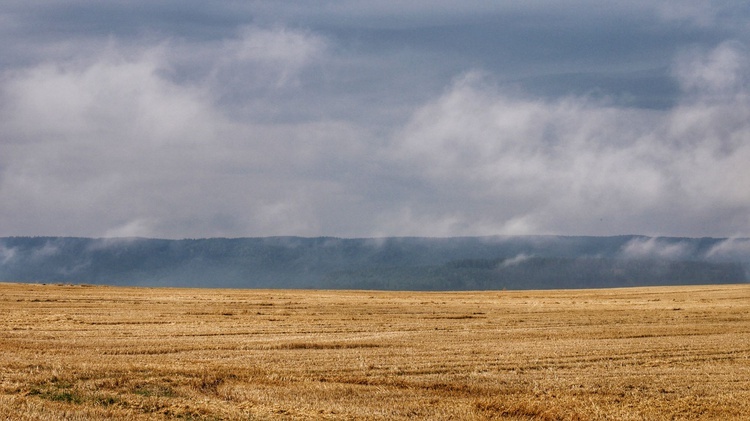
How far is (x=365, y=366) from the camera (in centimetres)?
2434

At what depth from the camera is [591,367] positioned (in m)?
25.3

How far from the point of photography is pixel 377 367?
24.2 meters

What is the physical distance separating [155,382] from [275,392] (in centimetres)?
307

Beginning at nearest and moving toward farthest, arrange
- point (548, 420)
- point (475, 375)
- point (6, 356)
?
point (548, 420), point (475, 375), point (6, 356)

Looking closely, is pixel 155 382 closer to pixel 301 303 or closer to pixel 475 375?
pixel 475 375

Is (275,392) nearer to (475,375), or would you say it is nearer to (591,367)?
(475,375)

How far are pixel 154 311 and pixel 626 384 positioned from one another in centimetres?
3526

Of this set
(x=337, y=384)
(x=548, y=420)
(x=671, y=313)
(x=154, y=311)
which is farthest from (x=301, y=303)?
(x=548, y=420)

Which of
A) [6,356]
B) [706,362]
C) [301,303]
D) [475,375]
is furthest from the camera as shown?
[301,303]

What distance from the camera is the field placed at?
17.4 meters

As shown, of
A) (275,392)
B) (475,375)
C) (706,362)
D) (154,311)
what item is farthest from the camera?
(154,311)

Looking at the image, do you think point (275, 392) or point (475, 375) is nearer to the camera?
point (275, 392)

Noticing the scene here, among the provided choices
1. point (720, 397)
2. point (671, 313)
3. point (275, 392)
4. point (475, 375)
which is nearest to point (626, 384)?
point (720, 397)

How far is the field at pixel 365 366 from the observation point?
17.4 m
